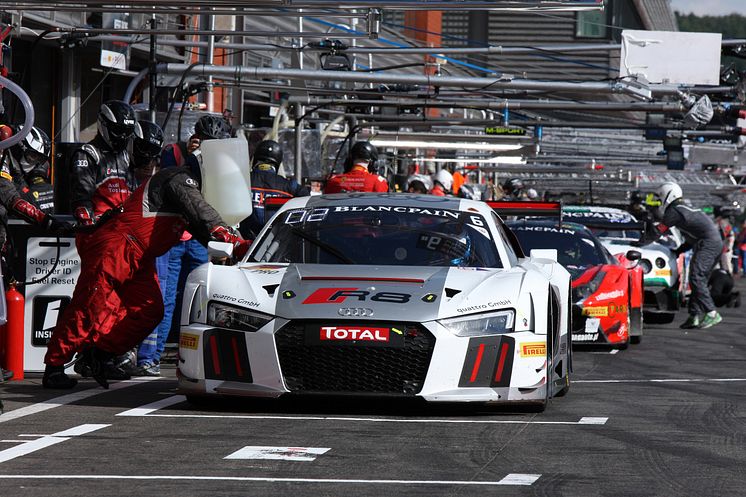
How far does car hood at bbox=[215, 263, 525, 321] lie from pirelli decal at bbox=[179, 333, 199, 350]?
0.25 meters

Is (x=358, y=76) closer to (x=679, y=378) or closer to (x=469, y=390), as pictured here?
(x=679, y=378)

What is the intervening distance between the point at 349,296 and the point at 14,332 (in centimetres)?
308

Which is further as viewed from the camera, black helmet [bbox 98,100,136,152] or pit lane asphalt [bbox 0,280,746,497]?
black helmet [bbox 98,100,136,152]

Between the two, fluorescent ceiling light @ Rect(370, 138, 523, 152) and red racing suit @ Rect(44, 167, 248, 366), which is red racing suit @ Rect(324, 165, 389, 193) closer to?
red racing suit @ Rect(44, 167, 248, 366)

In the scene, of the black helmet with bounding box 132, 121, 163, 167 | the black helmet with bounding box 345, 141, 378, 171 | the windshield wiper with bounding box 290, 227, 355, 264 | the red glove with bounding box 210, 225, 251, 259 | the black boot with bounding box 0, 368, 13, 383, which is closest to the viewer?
the windshield wiper with bounding box 290, 227, 355, 264

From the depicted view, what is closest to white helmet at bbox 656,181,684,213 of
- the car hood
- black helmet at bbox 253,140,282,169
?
black helmet at bbox 253,140,282,169

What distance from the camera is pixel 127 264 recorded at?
9898 mm

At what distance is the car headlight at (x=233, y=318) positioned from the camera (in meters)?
8.38

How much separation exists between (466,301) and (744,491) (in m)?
2.58

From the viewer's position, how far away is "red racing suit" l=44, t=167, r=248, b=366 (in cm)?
984

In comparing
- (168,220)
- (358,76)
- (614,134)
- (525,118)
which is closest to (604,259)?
(358,76)

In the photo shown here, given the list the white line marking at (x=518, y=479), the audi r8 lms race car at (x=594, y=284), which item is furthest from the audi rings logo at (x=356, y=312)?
the audi r8 lms race car at (x=594, y=284)

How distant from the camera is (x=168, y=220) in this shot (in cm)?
995

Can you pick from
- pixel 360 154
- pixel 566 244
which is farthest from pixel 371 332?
pixel 566 244
